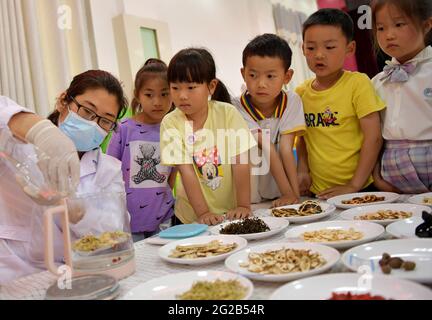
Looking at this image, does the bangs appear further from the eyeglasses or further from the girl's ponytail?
the eyeglasses

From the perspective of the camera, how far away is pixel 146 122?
1.93 metres

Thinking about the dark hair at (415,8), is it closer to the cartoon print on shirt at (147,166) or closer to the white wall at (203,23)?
the cartoon print on shirt at (147,166)

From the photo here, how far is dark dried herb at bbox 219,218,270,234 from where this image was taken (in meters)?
1.09

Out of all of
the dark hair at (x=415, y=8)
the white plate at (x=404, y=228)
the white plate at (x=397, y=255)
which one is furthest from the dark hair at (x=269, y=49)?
the white plate at (x=397, y=255)

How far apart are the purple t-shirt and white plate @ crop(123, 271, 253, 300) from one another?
108 centimetres

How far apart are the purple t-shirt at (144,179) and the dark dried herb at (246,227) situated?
75 cm

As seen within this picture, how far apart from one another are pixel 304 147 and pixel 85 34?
2121mm

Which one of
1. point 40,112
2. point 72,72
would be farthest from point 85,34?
point 40,112

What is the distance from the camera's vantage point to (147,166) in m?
1.84

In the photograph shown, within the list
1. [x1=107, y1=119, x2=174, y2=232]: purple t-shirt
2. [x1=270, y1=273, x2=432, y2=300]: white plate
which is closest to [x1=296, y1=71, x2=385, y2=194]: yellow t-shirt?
[x1=107, y1=119, x2=174, y2=232]: purple t-shirt

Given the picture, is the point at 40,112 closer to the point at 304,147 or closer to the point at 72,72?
the point at 72,72

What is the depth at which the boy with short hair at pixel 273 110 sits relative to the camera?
5.42ft

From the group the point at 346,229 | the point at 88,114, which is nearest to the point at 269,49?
the point at 88,114
